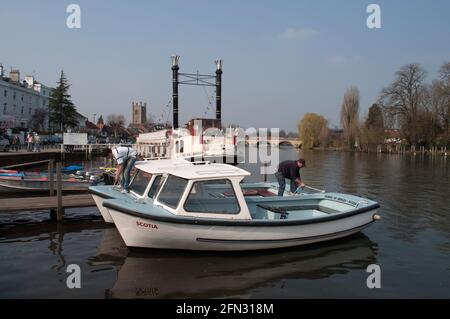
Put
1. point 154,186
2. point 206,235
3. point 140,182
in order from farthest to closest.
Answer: point 140,182, point 154,186, point 206,235

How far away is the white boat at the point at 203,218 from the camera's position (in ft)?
28.9

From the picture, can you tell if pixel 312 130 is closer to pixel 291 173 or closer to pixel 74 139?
pixel 74 139

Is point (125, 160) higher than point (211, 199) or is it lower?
higher

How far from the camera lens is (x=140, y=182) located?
10938 millimetres

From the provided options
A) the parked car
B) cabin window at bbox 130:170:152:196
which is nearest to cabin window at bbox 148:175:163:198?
cabin window at bbox 130:170:152:196

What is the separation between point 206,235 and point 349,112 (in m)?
84.6

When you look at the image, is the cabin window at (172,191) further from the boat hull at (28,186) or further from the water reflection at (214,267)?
the boat hull at (28,186)

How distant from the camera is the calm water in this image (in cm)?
749

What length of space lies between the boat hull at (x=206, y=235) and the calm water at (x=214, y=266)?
0.26 meters

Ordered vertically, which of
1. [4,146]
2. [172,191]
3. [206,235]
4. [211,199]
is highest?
A: [4,146]

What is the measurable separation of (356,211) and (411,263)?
1.90 metres

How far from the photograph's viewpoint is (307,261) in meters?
9.34

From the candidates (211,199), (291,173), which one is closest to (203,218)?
(211,199)

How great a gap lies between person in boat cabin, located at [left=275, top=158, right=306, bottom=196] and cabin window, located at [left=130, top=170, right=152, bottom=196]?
446 cm
